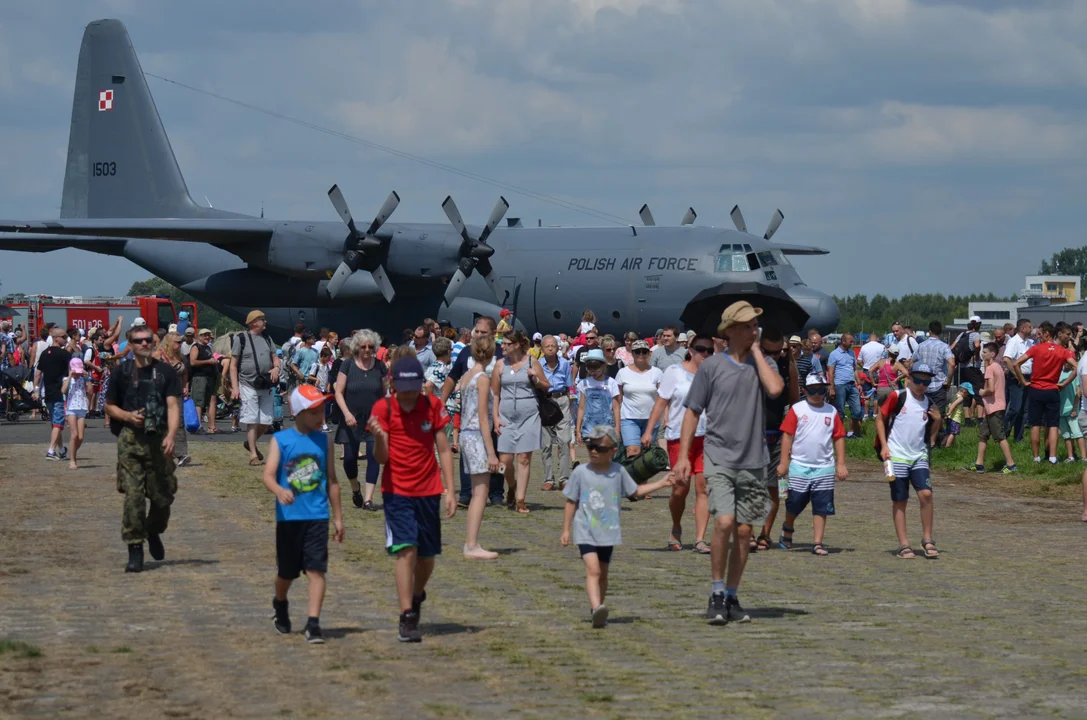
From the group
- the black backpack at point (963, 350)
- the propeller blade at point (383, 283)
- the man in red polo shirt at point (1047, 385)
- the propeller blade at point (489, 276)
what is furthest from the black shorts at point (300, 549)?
the propeller blade at point (383, 283)

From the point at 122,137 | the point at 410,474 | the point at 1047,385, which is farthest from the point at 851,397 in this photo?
the point at 122,137

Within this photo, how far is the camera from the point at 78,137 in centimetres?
4059

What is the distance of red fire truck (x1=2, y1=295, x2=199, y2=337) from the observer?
48312 mm

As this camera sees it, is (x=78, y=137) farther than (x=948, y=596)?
Yes

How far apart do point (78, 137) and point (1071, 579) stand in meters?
36.2

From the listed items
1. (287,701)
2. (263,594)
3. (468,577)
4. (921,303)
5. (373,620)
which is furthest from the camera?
(921,303)

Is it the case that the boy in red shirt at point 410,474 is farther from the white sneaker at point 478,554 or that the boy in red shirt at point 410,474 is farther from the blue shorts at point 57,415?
the blue shorts at point 57,415

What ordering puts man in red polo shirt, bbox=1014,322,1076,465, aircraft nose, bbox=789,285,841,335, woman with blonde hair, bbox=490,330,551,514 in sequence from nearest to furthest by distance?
woman with blonde hair, bbox=490,330,551,514, man in red polo shirt, bbox=1014,322,1076,465, aircraft nose, bbox=789,285,841,335

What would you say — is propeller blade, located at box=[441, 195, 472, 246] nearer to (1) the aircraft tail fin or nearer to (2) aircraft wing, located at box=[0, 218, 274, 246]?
(2) aircraft wing, located at box=[0, 218, 274, 246]

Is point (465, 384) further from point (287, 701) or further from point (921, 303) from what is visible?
point (921, 303)

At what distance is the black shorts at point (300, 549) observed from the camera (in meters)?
7.61

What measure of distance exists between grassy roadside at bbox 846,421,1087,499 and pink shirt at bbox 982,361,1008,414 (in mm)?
732

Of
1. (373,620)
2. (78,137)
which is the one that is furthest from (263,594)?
(78,137)

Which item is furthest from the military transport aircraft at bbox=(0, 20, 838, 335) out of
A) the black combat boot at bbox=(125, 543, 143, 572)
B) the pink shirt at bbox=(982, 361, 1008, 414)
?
the black combat boot at bbox=(125, 543, 143, 572)
